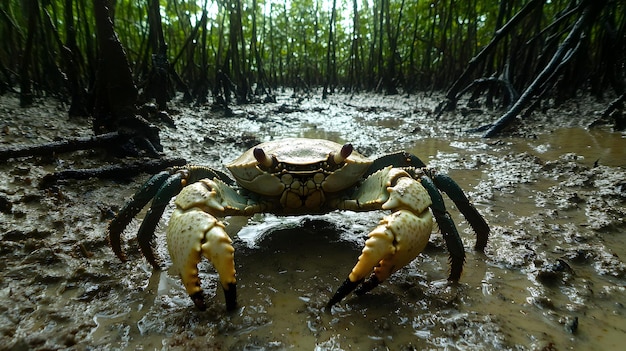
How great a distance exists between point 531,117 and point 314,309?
6.25 meters

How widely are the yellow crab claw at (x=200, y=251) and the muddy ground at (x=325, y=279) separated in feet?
0.49

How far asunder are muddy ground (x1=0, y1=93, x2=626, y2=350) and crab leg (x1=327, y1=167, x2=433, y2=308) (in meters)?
0.19

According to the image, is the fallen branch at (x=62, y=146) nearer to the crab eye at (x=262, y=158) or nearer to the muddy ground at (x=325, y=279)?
the muddy ground at (x=325, y=279)

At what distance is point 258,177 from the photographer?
7.14 ft

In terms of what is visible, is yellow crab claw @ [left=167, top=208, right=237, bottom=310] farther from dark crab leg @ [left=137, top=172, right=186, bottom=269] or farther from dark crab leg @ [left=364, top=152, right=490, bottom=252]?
dark crab leg @ [left=364, top=152, right=490, bottom=252]

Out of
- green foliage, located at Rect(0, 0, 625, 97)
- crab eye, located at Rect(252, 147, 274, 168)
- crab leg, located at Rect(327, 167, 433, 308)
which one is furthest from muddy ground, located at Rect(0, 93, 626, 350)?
green foliage, located at Rect(0, 0, 625, 97)

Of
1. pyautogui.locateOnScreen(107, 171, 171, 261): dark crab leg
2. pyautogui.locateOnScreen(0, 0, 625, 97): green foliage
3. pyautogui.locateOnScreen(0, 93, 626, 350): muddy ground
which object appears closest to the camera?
pyautogui.locateOnScreen(0, 93, 626, 350): muddy ground

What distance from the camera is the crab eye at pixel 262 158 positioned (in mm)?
2100

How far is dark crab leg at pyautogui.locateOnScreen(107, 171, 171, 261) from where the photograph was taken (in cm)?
209

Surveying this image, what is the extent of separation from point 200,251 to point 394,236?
2.75 feet

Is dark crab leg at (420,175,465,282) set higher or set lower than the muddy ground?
higher

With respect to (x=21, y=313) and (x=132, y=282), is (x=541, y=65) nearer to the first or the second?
(x=132, y=282)

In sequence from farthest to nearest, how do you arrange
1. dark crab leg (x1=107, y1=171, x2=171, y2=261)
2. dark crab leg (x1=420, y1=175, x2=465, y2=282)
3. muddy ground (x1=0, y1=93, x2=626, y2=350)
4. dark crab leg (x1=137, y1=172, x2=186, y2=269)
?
1. dark crab leg (x1=107, y1=171, x2=171, y2=261)
2. dark crab leg (x1=137, y1=172, x2=186, y2=269)
3. dark crab leg (x1=420, y1=175, x2=465, y2=282)
4. muddy ground (x1=0, y1=93, x2=626, y2=350)

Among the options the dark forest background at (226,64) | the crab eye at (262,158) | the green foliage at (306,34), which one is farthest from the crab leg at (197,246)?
the green foliage at (306,34)
